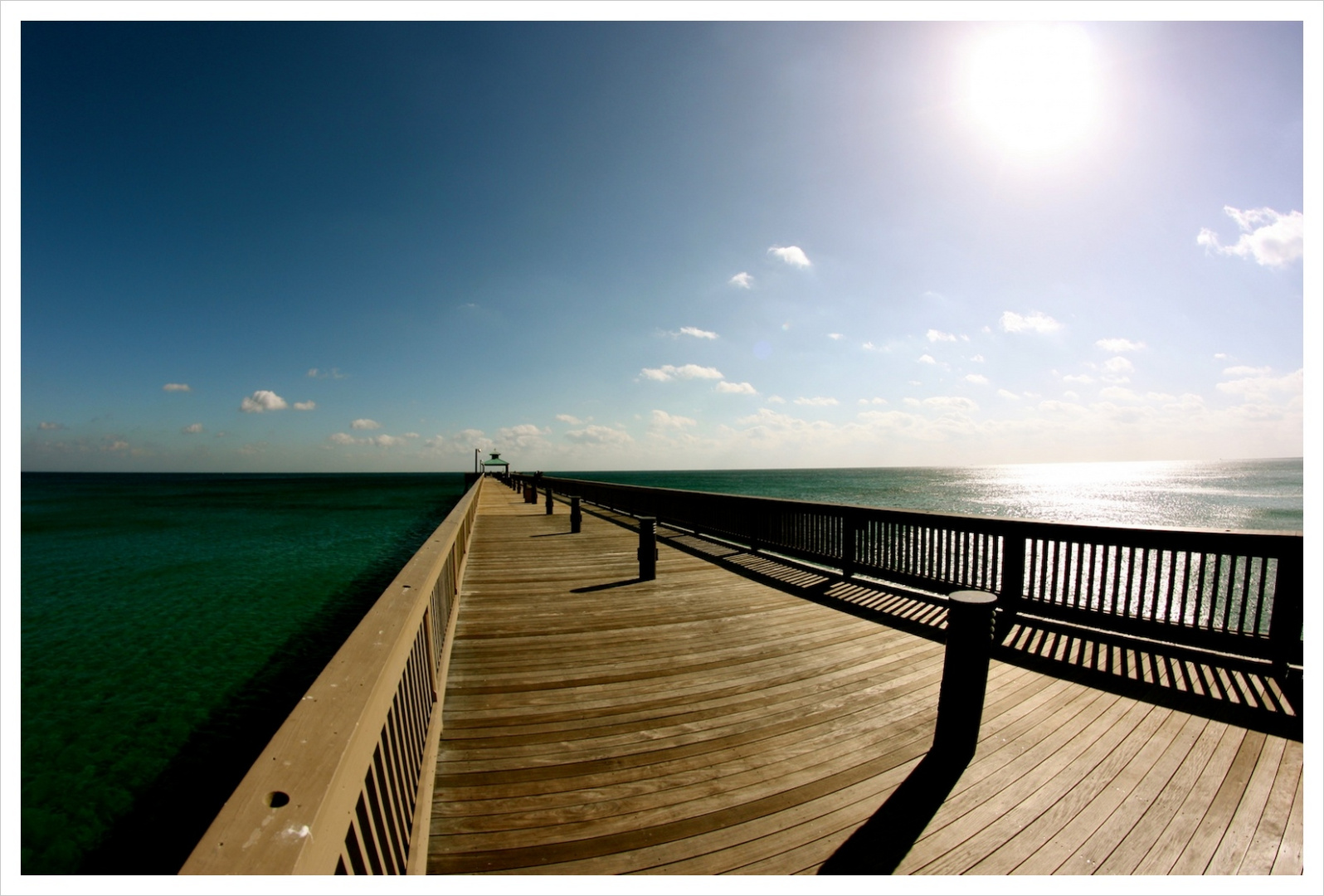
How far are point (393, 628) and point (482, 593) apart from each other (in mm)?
4786

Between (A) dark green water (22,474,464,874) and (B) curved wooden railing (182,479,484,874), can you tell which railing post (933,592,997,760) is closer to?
(B) curved wooden railing (182,479,484,874)

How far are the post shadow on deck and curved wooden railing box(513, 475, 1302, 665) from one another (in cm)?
217

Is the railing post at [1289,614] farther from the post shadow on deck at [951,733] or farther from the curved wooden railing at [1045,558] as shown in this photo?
the post shadow on deck at [951,733]

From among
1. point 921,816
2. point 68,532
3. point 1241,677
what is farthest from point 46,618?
point 68,532

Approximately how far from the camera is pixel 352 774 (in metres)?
1.41

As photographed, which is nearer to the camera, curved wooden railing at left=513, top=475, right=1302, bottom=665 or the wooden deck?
the wooden deck

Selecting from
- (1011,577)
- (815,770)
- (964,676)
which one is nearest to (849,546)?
(1011,577)

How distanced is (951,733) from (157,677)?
1165cm

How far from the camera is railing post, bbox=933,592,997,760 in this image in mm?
3133

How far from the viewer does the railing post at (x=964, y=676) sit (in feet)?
10.3

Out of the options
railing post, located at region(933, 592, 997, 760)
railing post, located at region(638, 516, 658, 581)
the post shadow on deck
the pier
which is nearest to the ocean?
the pier

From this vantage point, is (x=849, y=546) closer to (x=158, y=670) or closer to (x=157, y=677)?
(x=157, y=677)

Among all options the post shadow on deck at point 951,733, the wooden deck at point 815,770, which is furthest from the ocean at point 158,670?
the post shadow on deck at point 951,733

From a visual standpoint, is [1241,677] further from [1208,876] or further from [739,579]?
[739,579]
